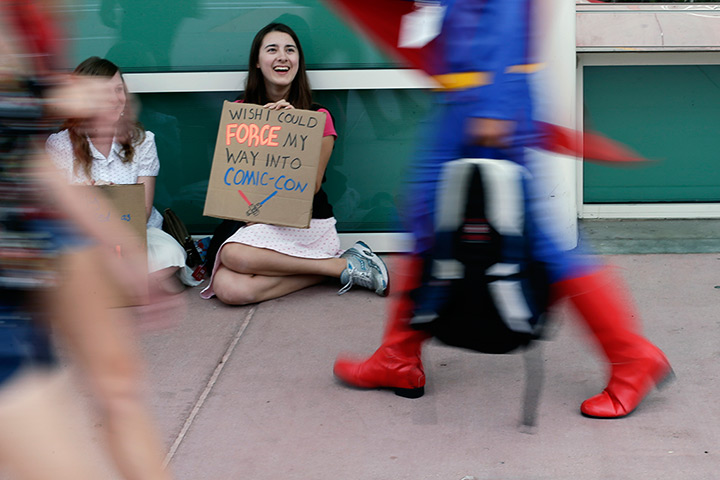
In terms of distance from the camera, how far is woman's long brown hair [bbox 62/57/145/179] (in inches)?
167

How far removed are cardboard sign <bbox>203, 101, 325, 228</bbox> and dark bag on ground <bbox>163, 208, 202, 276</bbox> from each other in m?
0.43

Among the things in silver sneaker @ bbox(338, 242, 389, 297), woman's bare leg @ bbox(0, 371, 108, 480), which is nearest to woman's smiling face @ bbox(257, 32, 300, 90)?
silver sneaker @ bbox(338, 242, 389, 297)

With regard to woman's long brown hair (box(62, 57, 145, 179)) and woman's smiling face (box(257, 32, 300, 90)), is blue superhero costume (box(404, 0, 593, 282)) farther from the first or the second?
woman's long brown hair (box(62, 57, 145, 179))

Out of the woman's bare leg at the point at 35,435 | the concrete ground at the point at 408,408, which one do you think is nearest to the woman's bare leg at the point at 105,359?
the woman's bare leg at the point at 35,435

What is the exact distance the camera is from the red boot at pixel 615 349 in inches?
105

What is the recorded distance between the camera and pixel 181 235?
4633 millimetres

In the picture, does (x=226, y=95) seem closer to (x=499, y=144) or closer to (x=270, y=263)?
(x=270, y=263)

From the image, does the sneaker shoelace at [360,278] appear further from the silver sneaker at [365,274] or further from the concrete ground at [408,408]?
the concrete ground at [408,408]

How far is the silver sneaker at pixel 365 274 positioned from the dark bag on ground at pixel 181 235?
0.87 meters

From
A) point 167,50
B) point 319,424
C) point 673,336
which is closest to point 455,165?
point 319,424

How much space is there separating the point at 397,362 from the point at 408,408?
166mm

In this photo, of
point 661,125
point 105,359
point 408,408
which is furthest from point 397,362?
point 661,125

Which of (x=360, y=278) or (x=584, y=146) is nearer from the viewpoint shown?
(x=584, y=146)

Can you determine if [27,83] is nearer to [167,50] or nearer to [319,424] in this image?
[319,424]
